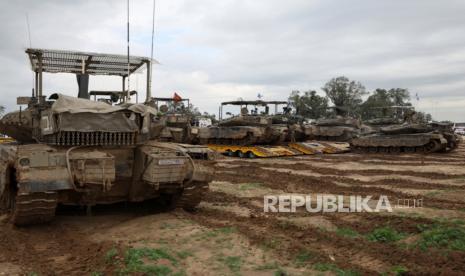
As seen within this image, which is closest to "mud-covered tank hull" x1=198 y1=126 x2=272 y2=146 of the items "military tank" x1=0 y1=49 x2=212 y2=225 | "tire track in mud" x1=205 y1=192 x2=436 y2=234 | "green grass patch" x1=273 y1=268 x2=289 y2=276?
"tire track in mud" x1=205 y1=192 x2=436 y2=234

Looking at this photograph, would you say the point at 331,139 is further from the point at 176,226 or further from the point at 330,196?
the point at 176,226

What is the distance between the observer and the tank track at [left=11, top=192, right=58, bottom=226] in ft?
20.8

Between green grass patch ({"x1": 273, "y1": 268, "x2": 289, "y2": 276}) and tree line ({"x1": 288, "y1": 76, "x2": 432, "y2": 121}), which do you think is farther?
tree line ({"x1": 288, "y1": 76, "x2": 432, "y2": 121})

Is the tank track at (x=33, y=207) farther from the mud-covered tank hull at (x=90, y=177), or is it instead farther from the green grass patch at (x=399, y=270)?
the green grass patch at (x=399, y=270)

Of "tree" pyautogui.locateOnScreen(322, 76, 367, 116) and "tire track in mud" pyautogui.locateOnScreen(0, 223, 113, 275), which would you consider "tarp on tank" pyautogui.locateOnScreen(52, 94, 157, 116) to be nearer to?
"tire track in mud" pyautogui.locateOnScreen(0, 223, 113, 275)

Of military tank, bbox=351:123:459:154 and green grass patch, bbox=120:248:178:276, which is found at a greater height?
military tank, bbox=351:123:459:154

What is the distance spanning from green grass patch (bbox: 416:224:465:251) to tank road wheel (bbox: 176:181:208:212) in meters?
3.48

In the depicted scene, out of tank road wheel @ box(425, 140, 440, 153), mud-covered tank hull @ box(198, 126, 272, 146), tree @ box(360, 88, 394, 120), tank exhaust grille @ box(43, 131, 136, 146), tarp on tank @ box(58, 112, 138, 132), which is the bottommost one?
tank road wheel @ box(425, 140, 440, 153)

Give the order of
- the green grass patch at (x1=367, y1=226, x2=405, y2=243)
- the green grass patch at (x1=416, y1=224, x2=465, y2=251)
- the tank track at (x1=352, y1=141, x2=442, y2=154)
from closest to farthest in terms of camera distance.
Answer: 1. the green grass patch at (x1=416, y1=224, x2=465, y2=251)
2. the green grass patch at (x1=367, y1=226, x2=405, y2=243)
3. the tank track at (x1=352, y1=141, x2=442, y2=154)

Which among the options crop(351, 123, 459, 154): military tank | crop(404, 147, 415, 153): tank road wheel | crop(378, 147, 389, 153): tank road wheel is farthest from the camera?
crop(378, 147, 389, 153): tank road wheel

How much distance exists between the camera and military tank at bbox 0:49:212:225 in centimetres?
648

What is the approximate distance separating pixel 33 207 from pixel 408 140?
2057 cm

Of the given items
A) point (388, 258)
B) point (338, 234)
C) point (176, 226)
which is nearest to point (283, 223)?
point (338, 234)

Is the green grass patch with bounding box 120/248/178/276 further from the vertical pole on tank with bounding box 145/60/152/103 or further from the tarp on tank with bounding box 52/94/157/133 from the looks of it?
the vertical pole on tank with bounding box 145/60/152/103
